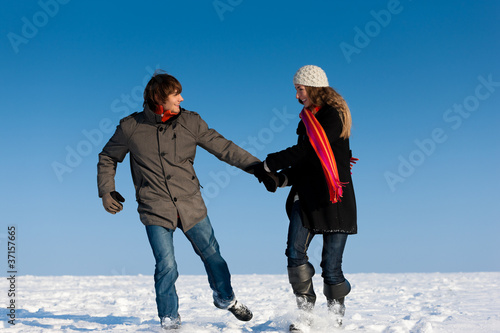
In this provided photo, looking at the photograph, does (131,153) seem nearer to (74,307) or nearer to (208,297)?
(74,307)

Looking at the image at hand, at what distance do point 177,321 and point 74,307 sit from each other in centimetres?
292

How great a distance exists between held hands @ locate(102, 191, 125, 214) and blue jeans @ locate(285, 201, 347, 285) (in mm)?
1556

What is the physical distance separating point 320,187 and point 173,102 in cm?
145

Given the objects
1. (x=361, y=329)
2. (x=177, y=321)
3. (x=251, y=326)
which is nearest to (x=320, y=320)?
(x=361, y=329)

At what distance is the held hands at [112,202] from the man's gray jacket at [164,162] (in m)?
0.24

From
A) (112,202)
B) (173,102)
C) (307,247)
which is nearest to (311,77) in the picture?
(173,102)

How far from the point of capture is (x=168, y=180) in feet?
13.1

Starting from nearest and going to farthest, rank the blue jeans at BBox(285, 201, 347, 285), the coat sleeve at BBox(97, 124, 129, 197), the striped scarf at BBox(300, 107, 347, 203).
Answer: the striped scarf at BBox(300, 107, 347, 203) < the blue jeans at BBox(285, 201, 347, 285) < the coat sleeve at BBox(97, 124, 129, 197)

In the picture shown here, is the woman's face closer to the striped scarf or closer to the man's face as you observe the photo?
the striped scarf

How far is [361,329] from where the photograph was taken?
4035 millimetres

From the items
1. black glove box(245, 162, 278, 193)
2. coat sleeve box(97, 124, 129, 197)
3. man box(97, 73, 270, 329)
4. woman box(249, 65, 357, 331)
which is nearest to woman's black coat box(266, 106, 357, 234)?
woman box(249, 65, 357, 331)

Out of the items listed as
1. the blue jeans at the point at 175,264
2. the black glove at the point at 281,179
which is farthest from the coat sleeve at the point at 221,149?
the blue jeans at the point at 175,264

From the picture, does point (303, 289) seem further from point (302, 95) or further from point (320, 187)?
point (302, 95)

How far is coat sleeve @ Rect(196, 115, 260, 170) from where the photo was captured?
13.9 ft
